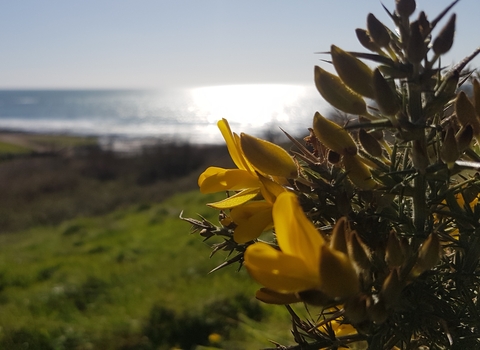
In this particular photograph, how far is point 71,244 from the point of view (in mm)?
9359

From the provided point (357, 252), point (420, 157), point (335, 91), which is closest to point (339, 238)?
point (357, 252)

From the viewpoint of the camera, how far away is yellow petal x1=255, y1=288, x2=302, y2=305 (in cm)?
56

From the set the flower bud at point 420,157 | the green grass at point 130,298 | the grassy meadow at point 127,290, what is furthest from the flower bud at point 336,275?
the green grass at point 130,298

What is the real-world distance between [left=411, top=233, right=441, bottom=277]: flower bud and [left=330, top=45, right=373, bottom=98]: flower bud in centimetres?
26

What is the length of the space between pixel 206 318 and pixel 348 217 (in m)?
3.88

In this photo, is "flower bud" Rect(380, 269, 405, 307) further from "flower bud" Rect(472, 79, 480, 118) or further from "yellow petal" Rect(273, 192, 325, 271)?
"flower bud" Rect(472, 79, 480, 118)

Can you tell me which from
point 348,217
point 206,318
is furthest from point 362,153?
point 206,318

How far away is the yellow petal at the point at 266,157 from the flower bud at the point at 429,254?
255mm

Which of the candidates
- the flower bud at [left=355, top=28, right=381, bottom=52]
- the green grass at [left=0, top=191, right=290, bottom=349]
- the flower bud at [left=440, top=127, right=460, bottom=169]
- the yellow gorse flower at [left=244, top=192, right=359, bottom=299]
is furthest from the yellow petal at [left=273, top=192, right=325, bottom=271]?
the green grass at [left=0, top=191, right=290, bottom=349]

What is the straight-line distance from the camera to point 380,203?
0.71 meters

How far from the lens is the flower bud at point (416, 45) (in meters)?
0.60

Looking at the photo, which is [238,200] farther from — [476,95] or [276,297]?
[476,95]

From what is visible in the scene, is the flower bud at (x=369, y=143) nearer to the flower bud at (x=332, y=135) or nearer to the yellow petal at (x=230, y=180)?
the flower bud at (x=332, y=135)

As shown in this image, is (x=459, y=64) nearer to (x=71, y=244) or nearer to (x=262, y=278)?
(x=262, y=278)
